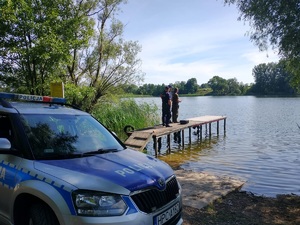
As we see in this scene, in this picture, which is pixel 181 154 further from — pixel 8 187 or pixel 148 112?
pixel 8 187

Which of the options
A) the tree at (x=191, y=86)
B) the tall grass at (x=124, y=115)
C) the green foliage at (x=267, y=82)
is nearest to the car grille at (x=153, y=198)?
the tall grass at (x=124, y=115)

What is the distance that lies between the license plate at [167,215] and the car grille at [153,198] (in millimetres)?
97

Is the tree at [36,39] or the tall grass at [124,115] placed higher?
the tree at [36,39]

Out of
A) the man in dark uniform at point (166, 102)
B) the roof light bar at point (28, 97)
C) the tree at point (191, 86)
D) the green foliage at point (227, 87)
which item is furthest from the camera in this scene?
the tree at point (191, 86)

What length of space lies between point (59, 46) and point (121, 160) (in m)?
7.73

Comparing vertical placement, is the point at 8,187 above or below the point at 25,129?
below

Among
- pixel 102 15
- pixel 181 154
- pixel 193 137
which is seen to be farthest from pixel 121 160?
pixel 193 137

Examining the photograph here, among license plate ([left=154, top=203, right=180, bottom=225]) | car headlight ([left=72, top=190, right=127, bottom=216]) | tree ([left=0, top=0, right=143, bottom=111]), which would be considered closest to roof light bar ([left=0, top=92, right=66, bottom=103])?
car headlight ([left=72, top=190, right=127, bottom=216])

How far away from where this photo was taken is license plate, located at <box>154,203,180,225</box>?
327 centimetres

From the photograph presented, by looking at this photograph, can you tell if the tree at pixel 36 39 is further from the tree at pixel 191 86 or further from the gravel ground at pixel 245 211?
the tree at pixel 191 86

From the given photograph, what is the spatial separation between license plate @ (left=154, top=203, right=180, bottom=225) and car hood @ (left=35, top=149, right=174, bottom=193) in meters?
0.30

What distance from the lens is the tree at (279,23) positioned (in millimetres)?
7906

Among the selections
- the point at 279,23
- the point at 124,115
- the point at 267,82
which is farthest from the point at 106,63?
the point at 267,82

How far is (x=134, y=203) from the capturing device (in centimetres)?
306
